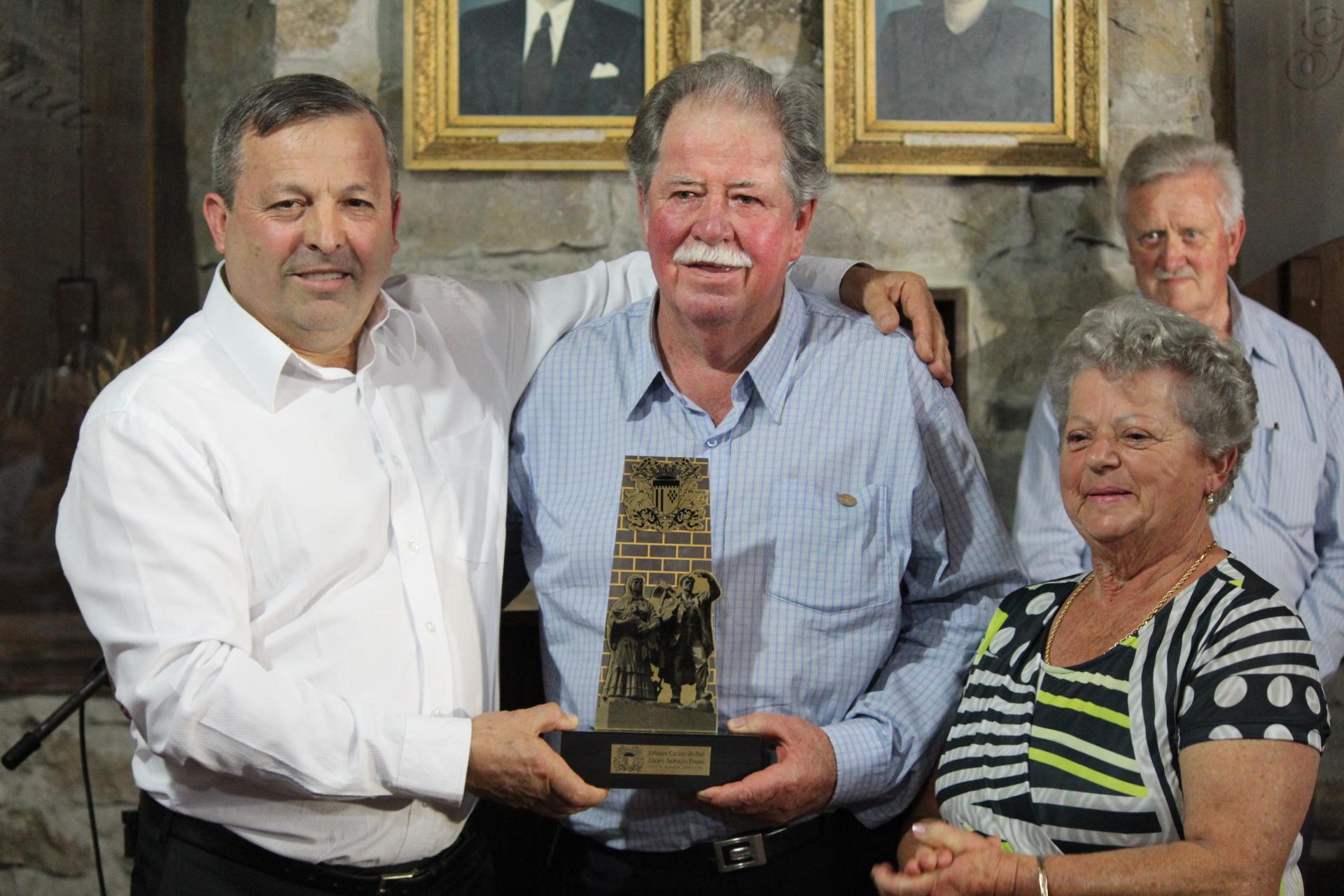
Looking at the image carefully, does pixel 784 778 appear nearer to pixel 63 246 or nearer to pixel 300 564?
pixel 300 564

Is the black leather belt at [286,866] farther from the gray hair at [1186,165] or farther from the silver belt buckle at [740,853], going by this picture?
the gray hair at [1186,165]

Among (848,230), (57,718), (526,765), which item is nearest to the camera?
(526,765)

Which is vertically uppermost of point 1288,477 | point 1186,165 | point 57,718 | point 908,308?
point 1186,165

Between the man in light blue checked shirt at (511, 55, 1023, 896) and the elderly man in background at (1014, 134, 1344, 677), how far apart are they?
817 mm

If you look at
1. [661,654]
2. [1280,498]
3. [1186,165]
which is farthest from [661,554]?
[1186,165]

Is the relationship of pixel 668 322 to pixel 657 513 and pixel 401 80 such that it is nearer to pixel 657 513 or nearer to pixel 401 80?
pixel 657 513

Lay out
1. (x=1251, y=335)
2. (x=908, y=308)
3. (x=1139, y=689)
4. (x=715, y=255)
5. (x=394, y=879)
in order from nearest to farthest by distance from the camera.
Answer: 1. (x=1139, y=689)
2. (x=394, y=879)
3. (x=715, y=255)
4. (x=908, y=308)
5. (x=1251, y=335)

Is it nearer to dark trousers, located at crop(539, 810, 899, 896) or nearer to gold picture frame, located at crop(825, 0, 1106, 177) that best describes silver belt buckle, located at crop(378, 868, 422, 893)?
dark trousers, located at crop(539, 810, 899, 896)

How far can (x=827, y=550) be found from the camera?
192cm

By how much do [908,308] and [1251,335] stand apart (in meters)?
1.20

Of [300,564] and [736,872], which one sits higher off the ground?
[300,564]

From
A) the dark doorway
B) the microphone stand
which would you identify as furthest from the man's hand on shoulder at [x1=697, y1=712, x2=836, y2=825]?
the dark doorway

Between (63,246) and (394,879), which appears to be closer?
(394,879)

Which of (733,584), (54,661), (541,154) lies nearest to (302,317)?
(733,584)
